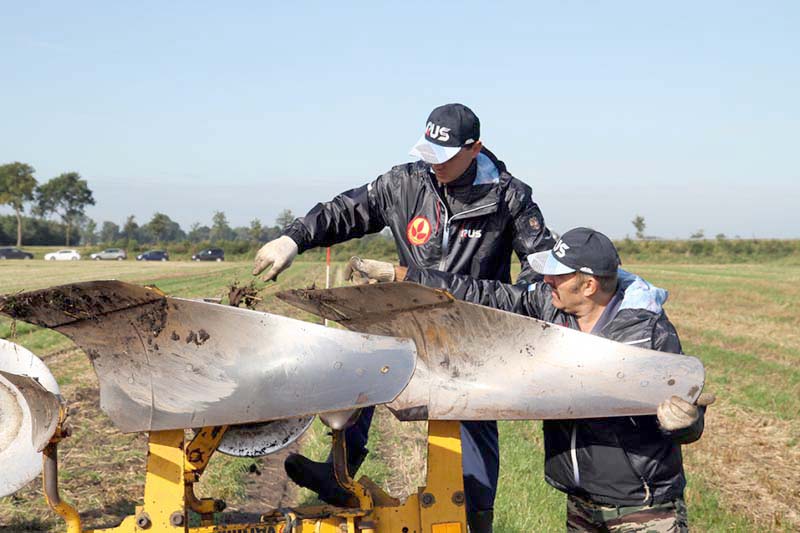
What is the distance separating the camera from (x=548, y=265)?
11.2ft

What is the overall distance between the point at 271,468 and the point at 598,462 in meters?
3.86

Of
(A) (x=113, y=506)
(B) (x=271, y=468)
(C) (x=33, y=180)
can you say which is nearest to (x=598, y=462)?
(A) (x=113, y=506)

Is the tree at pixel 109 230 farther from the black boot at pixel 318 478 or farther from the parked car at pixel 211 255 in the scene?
the black boot at pixel 318 478

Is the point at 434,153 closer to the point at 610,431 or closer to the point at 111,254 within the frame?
the point at 610,431

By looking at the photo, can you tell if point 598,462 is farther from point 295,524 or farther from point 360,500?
point 295,524

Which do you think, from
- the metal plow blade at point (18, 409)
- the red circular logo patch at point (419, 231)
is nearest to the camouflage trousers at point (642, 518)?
the red circular logo patch at point (419, 231)

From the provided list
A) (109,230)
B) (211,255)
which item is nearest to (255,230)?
(211,255)

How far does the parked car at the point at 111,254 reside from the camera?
67000 mm

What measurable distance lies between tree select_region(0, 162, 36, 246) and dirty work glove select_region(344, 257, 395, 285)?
83611mm

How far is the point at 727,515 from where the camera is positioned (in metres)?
5.57

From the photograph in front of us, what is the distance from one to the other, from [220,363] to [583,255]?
141 cm

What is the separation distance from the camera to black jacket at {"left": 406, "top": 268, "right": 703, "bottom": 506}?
10.5 ft

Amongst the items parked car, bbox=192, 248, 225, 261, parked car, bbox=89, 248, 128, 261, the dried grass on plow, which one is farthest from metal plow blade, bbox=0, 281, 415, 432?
parked car, bbox=89, 248, 128, 261

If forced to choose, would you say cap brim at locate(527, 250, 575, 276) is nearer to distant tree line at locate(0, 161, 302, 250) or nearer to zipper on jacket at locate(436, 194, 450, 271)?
zipper on jacket at locate(436, 194, 450, 271)
